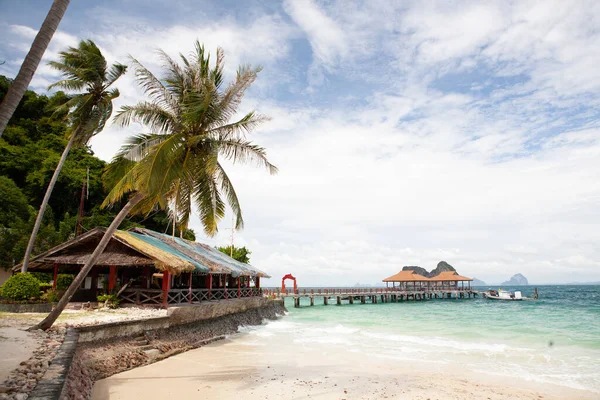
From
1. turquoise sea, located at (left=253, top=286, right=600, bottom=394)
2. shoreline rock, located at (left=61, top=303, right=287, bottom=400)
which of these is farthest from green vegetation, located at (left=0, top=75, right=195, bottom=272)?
turquoise sea, located at (left=253, top=286, right=600, bottom=394)

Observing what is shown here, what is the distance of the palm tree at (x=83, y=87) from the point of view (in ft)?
49.4

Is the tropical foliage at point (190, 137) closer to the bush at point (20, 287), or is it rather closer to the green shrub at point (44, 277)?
the bush at point (20, 287)

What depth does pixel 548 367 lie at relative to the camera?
42.9 ft

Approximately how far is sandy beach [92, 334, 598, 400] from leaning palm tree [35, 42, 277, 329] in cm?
311

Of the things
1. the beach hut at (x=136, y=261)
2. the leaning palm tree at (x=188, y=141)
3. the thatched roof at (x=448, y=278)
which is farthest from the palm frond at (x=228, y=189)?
the thatched roof at (x=448, y=278)

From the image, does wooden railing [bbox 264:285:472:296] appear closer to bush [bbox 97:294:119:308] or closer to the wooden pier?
the wooden pier

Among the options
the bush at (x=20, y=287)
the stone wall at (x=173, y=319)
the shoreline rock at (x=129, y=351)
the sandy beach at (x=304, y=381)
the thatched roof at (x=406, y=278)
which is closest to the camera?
the shoreline rock at (x=129, y=351)

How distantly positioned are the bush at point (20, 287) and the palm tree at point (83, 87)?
1571 millimetres

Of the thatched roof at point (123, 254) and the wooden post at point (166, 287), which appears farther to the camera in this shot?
the wooden post at point (166, 287)

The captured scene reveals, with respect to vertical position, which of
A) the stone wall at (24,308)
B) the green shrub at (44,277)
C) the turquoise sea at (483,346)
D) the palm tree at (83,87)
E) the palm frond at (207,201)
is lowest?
the turquoise sea at (483,346)

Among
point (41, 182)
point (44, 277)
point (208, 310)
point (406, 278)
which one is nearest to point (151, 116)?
point (208, 310)

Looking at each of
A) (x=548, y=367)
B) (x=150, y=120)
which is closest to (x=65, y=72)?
(x=150, y=120)

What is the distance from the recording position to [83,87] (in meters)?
15.8

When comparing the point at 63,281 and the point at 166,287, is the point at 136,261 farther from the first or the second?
the point at 63,281
